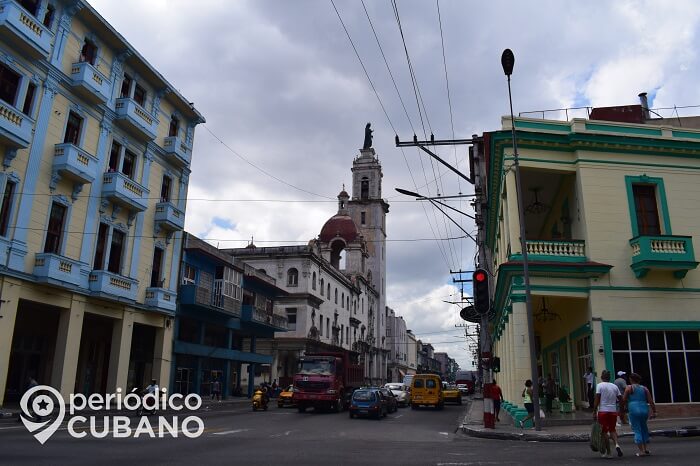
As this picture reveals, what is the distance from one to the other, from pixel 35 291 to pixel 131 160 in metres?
9.18

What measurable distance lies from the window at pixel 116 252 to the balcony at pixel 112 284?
3.20 feet

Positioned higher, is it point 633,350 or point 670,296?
point 670,296

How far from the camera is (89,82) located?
81.7 ft

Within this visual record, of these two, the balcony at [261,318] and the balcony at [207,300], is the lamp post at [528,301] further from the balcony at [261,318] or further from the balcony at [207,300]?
the balcony at [261,318]

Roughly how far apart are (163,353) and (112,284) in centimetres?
609

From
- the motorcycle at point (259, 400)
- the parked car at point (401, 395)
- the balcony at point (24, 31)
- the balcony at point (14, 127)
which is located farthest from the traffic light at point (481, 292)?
the parked car at point (401, 395)

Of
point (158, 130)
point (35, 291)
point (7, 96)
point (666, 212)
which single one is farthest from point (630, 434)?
point (158, 130)

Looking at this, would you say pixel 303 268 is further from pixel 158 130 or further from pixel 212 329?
pixel 158 130

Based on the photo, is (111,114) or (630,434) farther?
(111,114)

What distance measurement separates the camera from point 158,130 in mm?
31328

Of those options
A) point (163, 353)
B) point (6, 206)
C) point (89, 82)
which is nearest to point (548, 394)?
point (163, 353)

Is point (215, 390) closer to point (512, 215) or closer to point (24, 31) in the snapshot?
point (24, 31)

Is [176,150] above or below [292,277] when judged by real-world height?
above

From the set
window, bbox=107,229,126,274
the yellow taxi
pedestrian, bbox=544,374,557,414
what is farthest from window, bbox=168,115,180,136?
pedestrian, bbox=544,374,557,414
